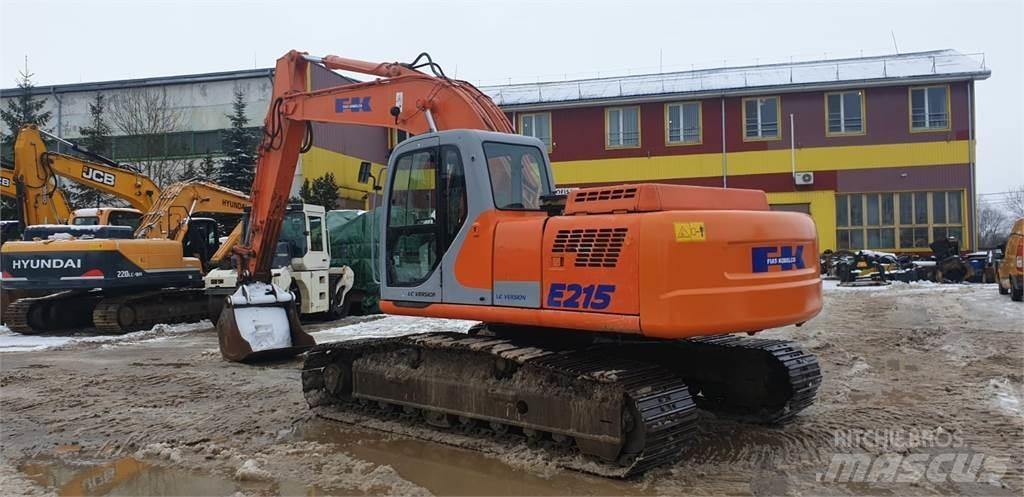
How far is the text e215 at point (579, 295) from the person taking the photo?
4789 mm

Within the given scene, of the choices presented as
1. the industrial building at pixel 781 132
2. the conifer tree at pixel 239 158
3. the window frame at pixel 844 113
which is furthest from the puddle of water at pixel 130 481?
the window frame at pixel 844 113

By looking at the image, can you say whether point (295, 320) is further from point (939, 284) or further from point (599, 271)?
point (939, 284)

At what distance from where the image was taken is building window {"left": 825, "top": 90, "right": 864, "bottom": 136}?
25.2 meters

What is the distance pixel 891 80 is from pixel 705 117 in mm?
6059

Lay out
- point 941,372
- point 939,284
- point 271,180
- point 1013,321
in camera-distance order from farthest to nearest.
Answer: point 939,284, point 1013,321, point 271,180, point 941,372

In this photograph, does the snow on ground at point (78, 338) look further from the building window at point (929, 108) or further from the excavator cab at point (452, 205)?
the building window at point (929, 108)

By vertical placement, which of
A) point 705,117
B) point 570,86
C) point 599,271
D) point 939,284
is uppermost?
point 570,86

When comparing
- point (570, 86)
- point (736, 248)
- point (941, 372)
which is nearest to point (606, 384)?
point (736, 248)

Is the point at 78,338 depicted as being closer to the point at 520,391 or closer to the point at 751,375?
the point at 520,391

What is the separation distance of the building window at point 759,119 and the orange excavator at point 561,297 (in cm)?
2092

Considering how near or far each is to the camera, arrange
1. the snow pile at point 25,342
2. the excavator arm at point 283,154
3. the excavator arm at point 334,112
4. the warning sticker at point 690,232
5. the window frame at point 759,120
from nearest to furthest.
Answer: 1. the warning sticker at point 690,232
2. the excavator arm at point 334,112
3. the excavator arm at point 283,154
4. the snow pile at point 25,342
5. the window frame at point 759,120

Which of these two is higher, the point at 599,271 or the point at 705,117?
the point at 705,117

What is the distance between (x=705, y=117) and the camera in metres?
26.3

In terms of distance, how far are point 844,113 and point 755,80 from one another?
127 inches
